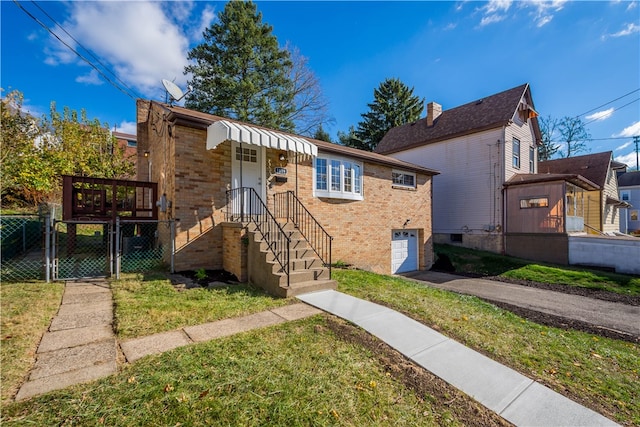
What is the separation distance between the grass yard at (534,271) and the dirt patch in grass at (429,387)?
39.9ft

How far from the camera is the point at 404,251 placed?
1426cm

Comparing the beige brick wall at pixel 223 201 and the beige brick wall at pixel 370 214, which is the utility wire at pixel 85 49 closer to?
the beige brick wall at pixel 223 201

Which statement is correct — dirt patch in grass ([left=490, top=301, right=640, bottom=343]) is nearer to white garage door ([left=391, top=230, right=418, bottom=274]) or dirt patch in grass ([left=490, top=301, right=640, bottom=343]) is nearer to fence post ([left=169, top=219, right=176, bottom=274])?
white garage door ([left=391, top=230, right=418, bottom=274])

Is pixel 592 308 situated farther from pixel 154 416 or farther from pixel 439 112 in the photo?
pixel 439 112

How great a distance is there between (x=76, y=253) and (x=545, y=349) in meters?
13.5

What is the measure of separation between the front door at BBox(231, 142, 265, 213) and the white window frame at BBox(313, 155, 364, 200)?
7.10 ft

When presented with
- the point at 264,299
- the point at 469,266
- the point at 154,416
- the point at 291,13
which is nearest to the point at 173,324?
the point at 264,299

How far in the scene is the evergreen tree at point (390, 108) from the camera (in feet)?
105

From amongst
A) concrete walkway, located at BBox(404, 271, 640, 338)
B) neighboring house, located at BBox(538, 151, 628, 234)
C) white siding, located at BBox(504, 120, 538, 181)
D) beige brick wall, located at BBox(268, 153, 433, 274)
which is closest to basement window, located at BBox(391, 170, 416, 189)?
beige brick wall, located at BBox(268, 153, 433, 274)

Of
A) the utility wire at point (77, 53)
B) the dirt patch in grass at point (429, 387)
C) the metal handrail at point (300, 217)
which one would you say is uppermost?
the utility wire at point (77, 53)

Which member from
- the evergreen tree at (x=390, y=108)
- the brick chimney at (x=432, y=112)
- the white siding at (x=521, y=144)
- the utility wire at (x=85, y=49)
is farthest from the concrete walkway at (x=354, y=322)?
the evergreen tree at (x=390, y=108)

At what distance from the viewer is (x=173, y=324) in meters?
→ 4.22

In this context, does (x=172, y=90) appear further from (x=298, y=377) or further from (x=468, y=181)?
(x=468, y=181)

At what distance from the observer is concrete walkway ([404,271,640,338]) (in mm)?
7180
